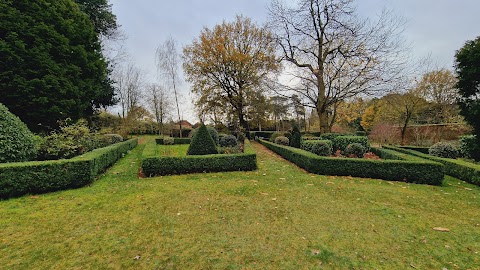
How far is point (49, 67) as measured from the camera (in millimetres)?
10836

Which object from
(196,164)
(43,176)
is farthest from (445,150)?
(43,176)

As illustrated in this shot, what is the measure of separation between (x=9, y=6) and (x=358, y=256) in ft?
52.4

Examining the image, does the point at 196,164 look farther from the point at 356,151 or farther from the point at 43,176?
the point at 356,151

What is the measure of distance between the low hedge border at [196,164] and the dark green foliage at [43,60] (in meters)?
7.87

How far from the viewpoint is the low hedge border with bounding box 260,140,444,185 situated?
6676 millimetres

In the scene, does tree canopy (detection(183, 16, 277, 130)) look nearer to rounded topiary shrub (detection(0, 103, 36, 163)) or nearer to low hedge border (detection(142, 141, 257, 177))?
low hedge border (detection(142, 141, 257, 177))

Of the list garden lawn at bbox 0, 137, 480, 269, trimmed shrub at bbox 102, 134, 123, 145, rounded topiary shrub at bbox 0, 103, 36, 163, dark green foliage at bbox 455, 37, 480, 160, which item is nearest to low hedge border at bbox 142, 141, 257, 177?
garden lawn at bbox 0, 137, 480, 269

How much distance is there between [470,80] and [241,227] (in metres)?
11.0

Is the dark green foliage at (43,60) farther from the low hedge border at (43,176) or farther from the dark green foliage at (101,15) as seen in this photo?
the low hedge border at (43,176)

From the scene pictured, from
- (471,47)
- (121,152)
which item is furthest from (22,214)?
(471,47)

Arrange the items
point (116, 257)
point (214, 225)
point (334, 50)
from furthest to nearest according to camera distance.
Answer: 1. point (334, 50)
2. point (214, 225)
3. point (116, 257)

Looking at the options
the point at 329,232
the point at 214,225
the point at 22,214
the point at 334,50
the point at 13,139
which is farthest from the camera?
the point at 334,50

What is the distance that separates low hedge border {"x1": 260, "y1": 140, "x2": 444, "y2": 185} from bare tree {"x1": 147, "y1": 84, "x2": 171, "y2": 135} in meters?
25.0

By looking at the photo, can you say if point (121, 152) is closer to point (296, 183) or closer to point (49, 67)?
point (49, 67)
